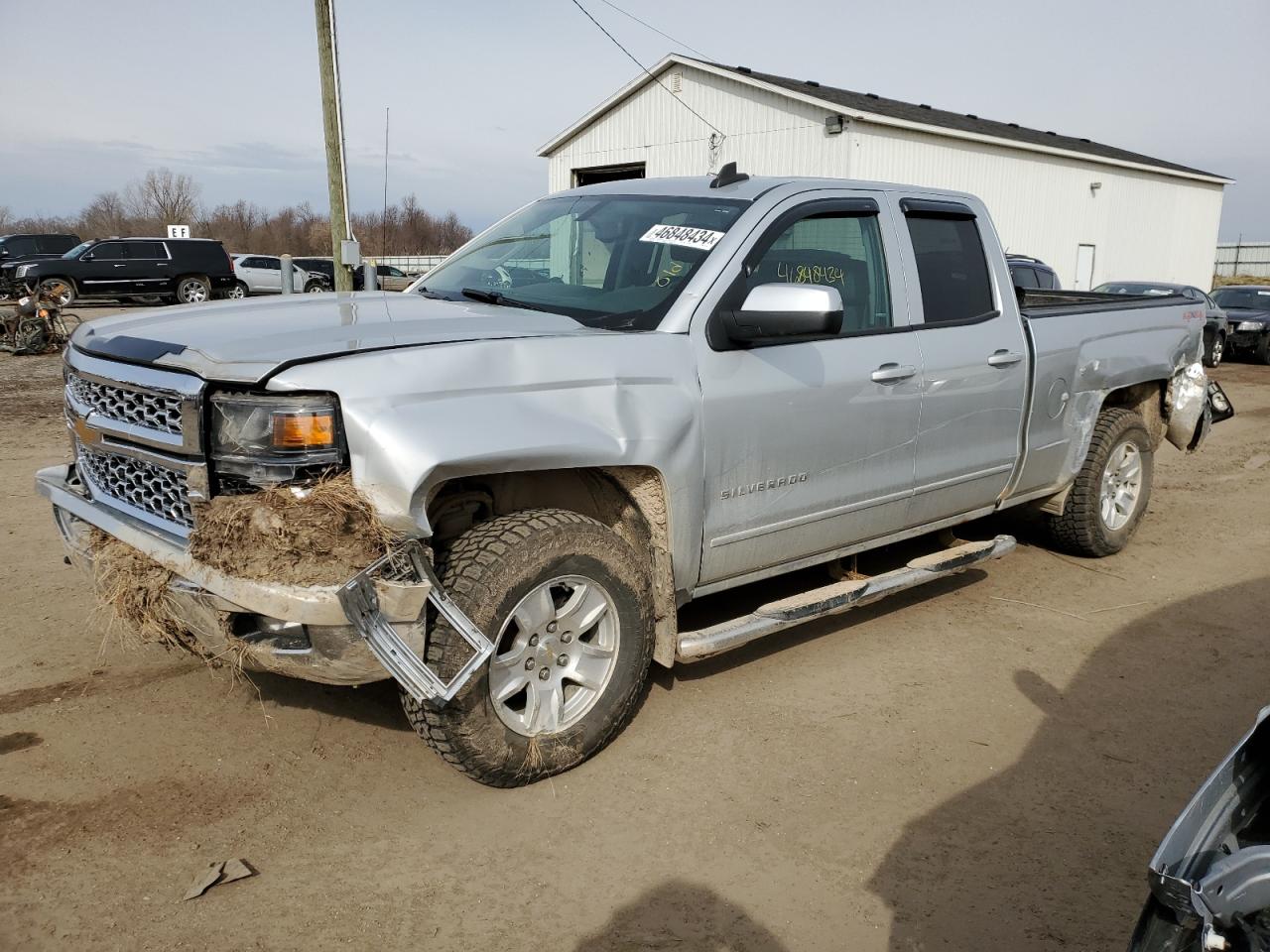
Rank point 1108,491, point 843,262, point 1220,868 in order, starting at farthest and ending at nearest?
1. point 1108,491
2. point 843,262
3. point 1220,868

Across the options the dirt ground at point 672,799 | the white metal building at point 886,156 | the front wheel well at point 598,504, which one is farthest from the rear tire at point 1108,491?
the white metal building at point 886,156

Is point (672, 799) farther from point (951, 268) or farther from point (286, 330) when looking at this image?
point (951, 268)

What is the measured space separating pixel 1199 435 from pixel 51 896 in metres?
6.60

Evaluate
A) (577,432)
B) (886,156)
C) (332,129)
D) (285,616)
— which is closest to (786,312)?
(577,432)

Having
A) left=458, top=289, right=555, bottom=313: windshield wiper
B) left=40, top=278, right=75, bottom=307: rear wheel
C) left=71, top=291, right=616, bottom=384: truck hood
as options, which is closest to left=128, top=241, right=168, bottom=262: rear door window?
left=40, top=278, right=75, bottom=307: rear wheel

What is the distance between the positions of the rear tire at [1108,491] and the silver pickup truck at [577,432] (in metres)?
0.83

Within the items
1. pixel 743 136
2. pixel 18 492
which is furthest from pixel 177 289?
pixel 18 492

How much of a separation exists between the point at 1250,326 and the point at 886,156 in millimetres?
7720

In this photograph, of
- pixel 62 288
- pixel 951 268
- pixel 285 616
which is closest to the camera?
pixel 285 616

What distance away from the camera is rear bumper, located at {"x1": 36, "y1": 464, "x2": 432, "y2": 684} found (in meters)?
2.76

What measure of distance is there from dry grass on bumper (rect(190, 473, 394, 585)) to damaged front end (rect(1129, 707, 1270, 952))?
6.58 feet

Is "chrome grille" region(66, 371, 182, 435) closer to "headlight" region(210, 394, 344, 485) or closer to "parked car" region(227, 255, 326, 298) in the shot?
"headlight" region(210, 394, 344, 485)

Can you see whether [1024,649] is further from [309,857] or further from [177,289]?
[177,289]

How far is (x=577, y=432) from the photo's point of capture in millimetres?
3258
